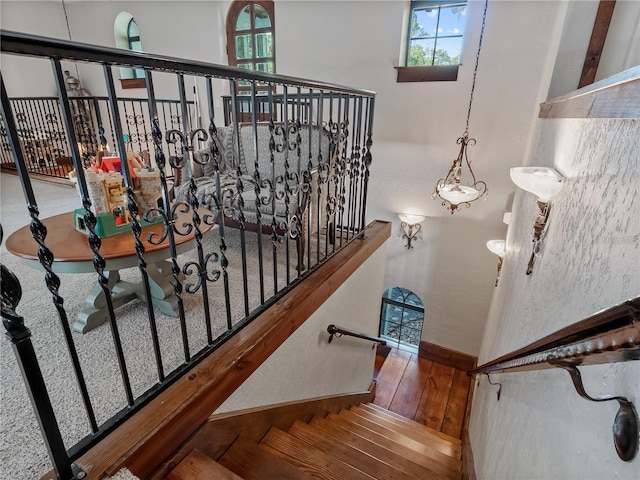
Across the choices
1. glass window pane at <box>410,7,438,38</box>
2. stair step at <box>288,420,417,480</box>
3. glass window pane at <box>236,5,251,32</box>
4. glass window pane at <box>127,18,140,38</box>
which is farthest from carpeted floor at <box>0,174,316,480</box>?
glass window pane at <box>127,18,140,38</box>

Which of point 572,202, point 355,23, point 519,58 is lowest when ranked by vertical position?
point 572,202

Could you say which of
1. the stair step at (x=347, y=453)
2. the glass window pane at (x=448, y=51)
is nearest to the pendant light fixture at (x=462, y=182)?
the glass window pane at (x=448, y=51)

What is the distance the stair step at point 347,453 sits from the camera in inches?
69.7

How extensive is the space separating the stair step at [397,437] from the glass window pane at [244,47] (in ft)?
14.7

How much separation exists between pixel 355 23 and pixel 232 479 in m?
4.11

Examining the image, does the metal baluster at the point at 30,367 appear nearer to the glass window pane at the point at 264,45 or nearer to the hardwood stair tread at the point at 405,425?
the hardwood stair tread at the point at 405,425

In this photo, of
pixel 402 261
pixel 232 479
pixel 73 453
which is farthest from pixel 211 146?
pixel 402 261

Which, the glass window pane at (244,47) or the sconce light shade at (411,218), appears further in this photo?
the glass window pane at (244,47)

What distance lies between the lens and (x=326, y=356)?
2.20 meters

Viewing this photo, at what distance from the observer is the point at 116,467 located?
875 mm

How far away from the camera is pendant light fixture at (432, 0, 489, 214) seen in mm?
2760

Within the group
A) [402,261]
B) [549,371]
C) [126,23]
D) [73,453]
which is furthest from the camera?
[126,23]

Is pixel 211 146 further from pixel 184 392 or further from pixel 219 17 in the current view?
pixel 219 17

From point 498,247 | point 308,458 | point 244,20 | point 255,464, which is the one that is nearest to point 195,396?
point 255,464
